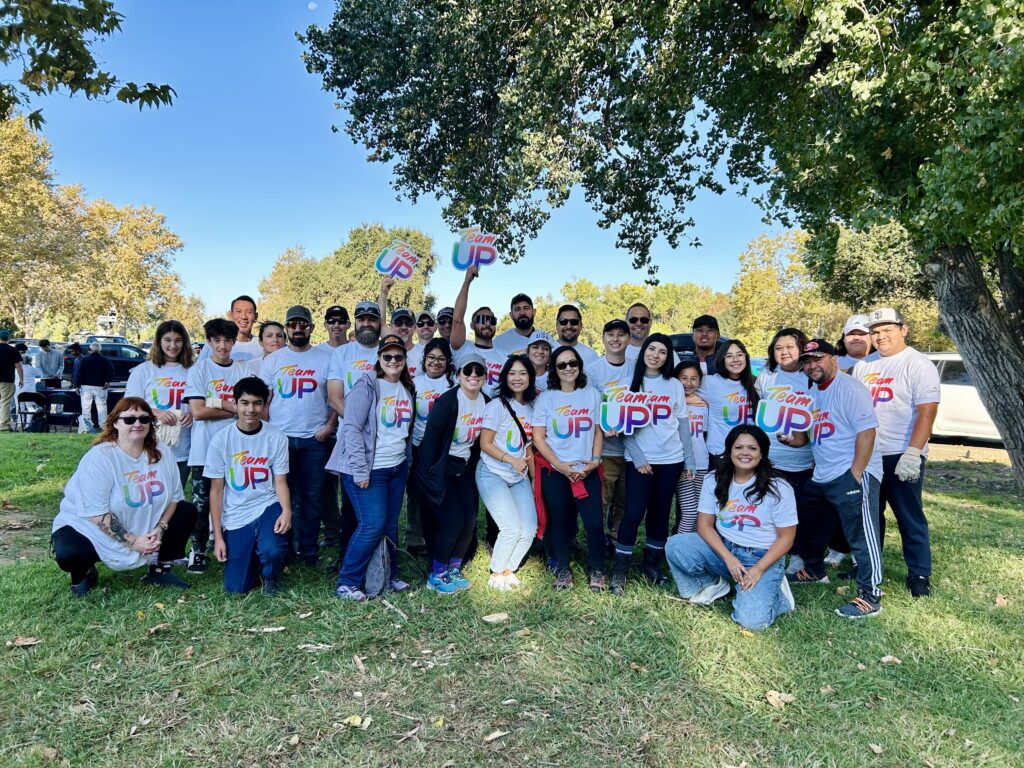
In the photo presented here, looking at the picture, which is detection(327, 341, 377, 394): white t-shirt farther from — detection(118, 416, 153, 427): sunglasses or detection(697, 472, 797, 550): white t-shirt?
detection(697, 472, 797, 550): white t-shirt

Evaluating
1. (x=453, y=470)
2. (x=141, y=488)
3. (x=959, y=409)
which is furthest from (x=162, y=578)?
(x=959, y=409)

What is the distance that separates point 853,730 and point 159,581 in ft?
14.2

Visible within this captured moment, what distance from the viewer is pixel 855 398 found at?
4125 millimetres

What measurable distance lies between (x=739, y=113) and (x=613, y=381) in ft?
20.5

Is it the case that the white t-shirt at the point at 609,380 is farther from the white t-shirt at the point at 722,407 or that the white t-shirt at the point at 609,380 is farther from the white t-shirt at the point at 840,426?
the white t-shirt at the point at 840,426

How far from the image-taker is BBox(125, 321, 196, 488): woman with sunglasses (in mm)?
4680

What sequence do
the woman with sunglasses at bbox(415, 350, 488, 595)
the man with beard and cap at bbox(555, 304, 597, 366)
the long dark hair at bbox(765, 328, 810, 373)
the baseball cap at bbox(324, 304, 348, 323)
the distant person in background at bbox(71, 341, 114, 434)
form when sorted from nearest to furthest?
the woman with sunglasses at bbox(415, 350, 488, 595)
the long dark hair at bbox(765, 328, 810, 373)
the baseball cap at bbox(324, 304, 348, 323)
the man with beard and cap at bbox(555, 304, 597, 366)
the distant person in background at bbox(71, 341, 114, 434)

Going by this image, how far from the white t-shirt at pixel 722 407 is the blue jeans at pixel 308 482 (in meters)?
3.01

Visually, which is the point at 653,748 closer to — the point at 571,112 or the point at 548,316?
the point at 571,112

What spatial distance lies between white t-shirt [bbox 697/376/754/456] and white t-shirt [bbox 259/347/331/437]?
2.98 metres

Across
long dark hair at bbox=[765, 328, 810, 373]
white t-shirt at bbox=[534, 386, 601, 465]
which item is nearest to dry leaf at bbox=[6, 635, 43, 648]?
white t-shirt at bbox=[534, 386, 601, 465]

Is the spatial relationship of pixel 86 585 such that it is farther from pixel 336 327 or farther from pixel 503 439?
pixel 503 439

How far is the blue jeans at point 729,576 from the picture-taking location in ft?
12.6

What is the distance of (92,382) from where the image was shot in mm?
11750
